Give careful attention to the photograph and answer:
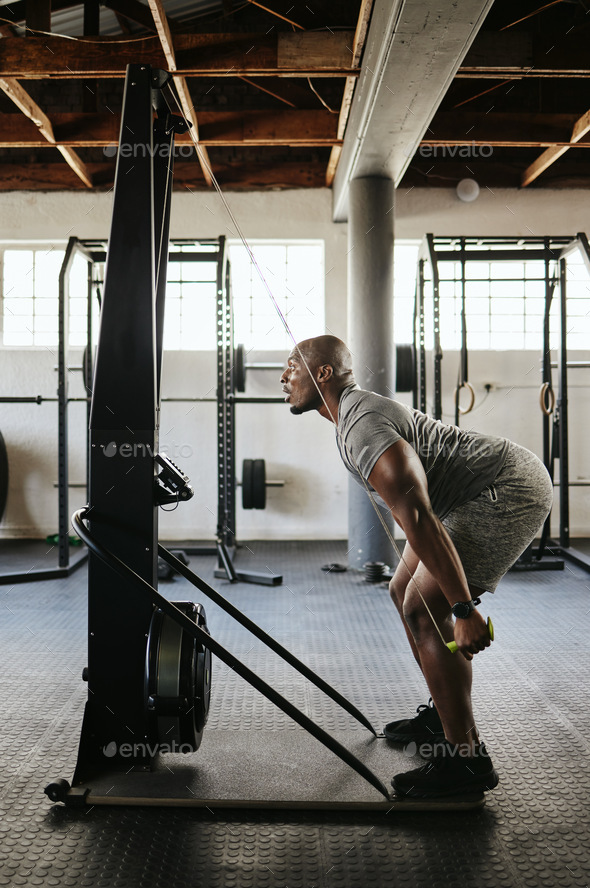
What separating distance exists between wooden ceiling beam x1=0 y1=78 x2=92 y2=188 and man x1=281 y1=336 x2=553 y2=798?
3.09 meters

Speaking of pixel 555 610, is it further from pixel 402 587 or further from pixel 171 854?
pixel 171 854

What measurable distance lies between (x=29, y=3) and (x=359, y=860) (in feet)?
14.9

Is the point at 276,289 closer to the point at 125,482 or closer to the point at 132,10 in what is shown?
the point at 132,10

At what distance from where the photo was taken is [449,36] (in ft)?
9.67

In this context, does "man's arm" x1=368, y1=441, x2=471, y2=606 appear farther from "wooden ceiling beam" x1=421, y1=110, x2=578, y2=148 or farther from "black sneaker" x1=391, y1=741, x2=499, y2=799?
"wooden ceiling beam" x1=421, y1=110, x2=578, y2=148

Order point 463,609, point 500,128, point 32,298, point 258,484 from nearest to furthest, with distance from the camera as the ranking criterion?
point 463,609 → point 500,128 → point 258,484 → point 32,298

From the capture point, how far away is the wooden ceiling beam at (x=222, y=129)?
485 cm

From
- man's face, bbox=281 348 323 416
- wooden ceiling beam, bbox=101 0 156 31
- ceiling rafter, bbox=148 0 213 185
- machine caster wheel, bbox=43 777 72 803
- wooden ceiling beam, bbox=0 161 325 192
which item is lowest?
machine caster wheel, bbox=43 777 72 803

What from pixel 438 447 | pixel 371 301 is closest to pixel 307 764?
pixel 438 447

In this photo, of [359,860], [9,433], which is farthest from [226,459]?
[359,860]

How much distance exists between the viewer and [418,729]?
2.18 m

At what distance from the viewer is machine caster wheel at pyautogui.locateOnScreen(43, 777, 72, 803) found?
1779mm

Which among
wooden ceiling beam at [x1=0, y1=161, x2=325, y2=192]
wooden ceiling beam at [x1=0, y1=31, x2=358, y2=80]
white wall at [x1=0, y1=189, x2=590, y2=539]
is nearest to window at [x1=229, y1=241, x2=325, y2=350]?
white wall at [x1=0, y1=189, x2=590, y2=539]

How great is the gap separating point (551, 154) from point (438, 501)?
4353 millimetres
